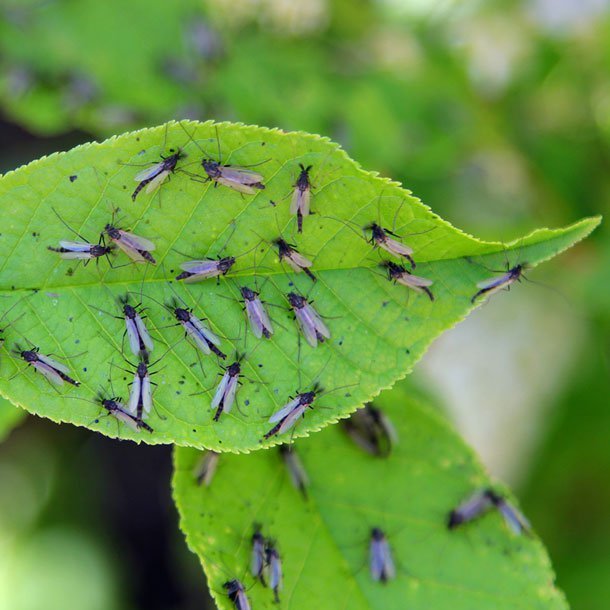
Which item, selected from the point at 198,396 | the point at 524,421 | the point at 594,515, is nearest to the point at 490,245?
the point at 198,396

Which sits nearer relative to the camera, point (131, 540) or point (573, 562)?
point (573, 562)

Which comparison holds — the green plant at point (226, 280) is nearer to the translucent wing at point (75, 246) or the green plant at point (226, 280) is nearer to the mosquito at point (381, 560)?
the translucent wing at point (75, 246)

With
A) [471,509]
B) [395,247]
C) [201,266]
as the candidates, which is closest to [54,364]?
[201,266]

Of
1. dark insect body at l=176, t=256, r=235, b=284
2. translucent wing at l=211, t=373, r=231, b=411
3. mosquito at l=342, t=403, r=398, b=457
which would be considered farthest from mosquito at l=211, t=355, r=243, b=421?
mosquito at l=342, t=403, r=398, b=457

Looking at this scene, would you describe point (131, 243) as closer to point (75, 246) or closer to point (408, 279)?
point (75, 246)

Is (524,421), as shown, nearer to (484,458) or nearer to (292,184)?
(484,458)

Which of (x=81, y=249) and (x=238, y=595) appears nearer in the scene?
(x=81, y=249)
